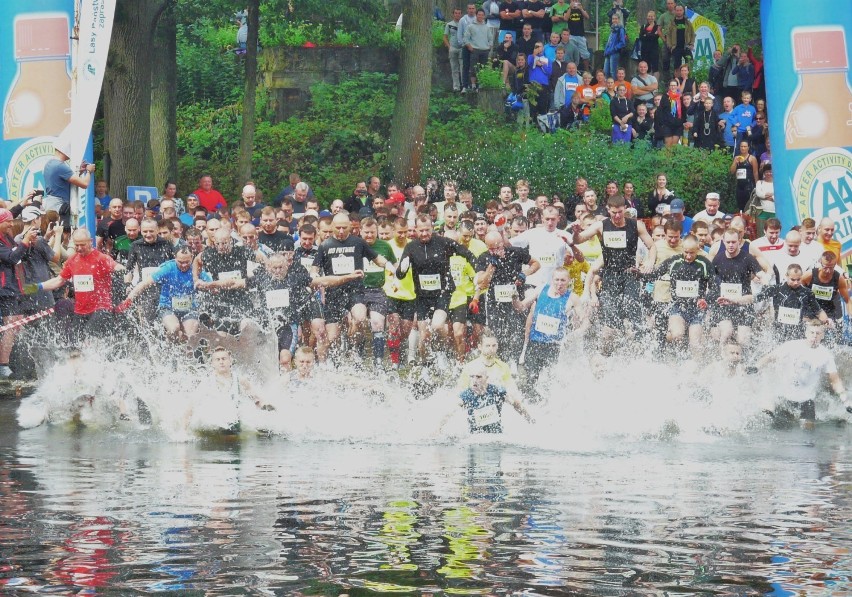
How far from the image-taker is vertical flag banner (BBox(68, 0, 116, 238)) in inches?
688

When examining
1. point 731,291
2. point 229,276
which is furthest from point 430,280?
point 731,291

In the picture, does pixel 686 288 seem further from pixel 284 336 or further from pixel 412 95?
pixel 412 95

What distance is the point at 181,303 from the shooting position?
16109 mm

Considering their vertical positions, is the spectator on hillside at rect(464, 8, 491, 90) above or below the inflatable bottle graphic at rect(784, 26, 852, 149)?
above

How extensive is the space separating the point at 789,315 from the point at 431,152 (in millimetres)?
11536

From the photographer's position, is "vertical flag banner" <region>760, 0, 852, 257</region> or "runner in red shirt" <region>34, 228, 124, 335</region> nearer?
"runner in red shirt" <region>34, 228, 124, 335</region>

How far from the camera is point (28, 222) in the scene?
17.2m

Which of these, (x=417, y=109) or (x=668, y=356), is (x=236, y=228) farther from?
(x=417, y=109)

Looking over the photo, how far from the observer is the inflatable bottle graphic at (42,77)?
59.9 feet

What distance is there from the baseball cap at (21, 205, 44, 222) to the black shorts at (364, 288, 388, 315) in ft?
12.0

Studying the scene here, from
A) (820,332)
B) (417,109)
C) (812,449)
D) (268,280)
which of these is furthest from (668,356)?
(417,109)

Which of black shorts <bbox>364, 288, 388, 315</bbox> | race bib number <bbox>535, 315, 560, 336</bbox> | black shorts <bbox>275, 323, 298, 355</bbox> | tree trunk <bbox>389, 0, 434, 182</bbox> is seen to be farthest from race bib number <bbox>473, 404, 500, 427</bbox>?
tree trunk <bbox>389, 0, 434, 182</bbox>

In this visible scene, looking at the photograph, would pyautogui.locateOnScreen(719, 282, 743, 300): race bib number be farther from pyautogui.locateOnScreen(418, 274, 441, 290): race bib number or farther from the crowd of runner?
pyautogui.locateOnScreen(418, 274, 441, 290): race bib number

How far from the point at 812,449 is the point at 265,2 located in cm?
1444
